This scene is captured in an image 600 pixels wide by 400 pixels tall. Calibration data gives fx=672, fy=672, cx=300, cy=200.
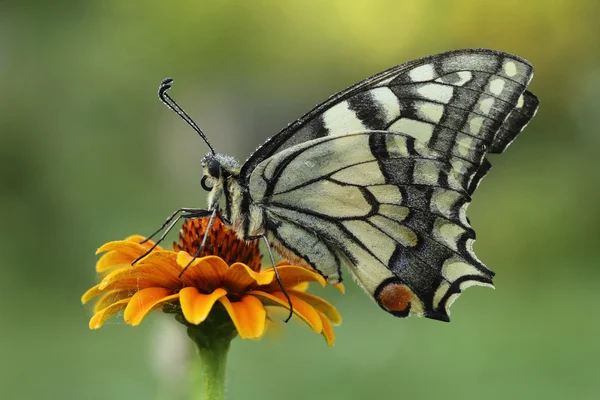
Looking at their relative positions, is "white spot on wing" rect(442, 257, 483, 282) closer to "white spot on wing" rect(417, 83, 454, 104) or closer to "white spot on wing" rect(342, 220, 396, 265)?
"white spot on wing" rect(342, 220, 396, 265)

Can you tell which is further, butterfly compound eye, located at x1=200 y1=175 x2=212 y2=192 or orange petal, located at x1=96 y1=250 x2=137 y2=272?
butterfly compound eye, located at x1=200 y1=175 x2=212 y2=192

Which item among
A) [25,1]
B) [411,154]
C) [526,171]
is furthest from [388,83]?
[25,1]

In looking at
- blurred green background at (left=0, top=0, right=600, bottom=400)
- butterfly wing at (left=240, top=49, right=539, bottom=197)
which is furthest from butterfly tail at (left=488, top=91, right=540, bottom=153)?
blurred green background at (left=0, top=0, right=600, bottom=400)

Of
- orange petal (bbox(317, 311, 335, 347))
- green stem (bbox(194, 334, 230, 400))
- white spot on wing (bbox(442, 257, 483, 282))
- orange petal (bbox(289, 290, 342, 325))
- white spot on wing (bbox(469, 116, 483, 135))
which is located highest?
white spot on wing (bbox(469, 116, 483, 135))

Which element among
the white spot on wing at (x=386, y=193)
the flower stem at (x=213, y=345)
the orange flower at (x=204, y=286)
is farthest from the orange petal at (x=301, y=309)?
the white spot on wing at (x=386, y=193)

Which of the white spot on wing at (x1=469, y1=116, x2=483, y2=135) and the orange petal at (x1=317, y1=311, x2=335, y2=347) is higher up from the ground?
the white spot on wing at (x1=469, y1=116, x2=483, y2=135)

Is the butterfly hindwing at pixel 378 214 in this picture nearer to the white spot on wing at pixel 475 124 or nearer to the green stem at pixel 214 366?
the white spot on wing at pixel 475 124

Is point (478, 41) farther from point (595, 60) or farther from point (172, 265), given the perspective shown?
point (172, 265)
